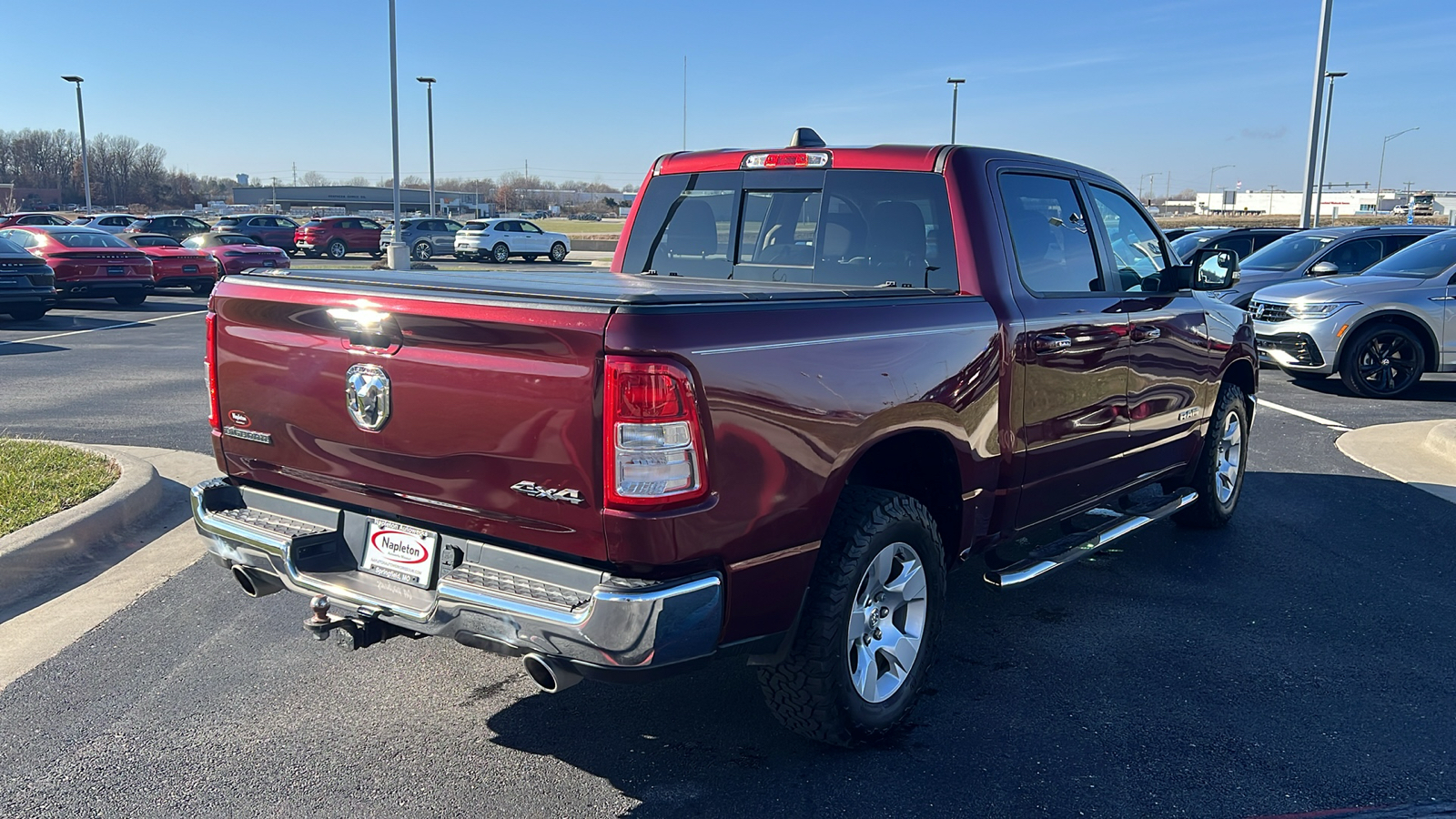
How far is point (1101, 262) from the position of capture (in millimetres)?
5125

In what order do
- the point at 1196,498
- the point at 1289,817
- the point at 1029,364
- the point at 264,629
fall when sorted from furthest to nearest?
the point at 1196,498
the point at 264,629
the point at 1029,364
the point at 1289,817

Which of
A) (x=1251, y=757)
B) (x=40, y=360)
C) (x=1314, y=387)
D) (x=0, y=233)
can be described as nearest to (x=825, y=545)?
(x=1251, y=757)

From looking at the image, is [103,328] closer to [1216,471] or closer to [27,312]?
[27,312]

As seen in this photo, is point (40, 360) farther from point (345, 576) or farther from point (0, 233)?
point (345, 576)

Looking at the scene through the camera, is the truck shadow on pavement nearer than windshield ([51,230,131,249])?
Yes

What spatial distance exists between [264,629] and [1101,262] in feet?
13.6

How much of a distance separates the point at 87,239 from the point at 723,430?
825 inches

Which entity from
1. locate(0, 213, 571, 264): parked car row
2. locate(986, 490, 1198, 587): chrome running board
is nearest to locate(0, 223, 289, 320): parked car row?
locate(0, 213, 571, 264): parked car row

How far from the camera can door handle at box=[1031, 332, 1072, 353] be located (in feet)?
14.3

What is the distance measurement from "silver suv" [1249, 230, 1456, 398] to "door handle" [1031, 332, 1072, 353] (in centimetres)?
863

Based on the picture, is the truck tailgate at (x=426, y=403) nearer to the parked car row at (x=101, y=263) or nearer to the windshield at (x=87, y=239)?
the parked car row at (x=101, y=263)

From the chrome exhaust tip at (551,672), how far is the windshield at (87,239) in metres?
20.5

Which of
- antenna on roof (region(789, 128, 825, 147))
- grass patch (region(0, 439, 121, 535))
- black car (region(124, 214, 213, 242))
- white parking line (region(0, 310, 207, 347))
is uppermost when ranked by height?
antenna on roof (region(789, 128, 825, 147))

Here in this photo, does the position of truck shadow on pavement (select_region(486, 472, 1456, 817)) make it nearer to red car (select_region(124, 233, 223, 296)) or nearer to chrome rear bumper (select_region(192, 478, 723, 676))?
chrome rear bumper (select_region(192, 478, 723, 676))
